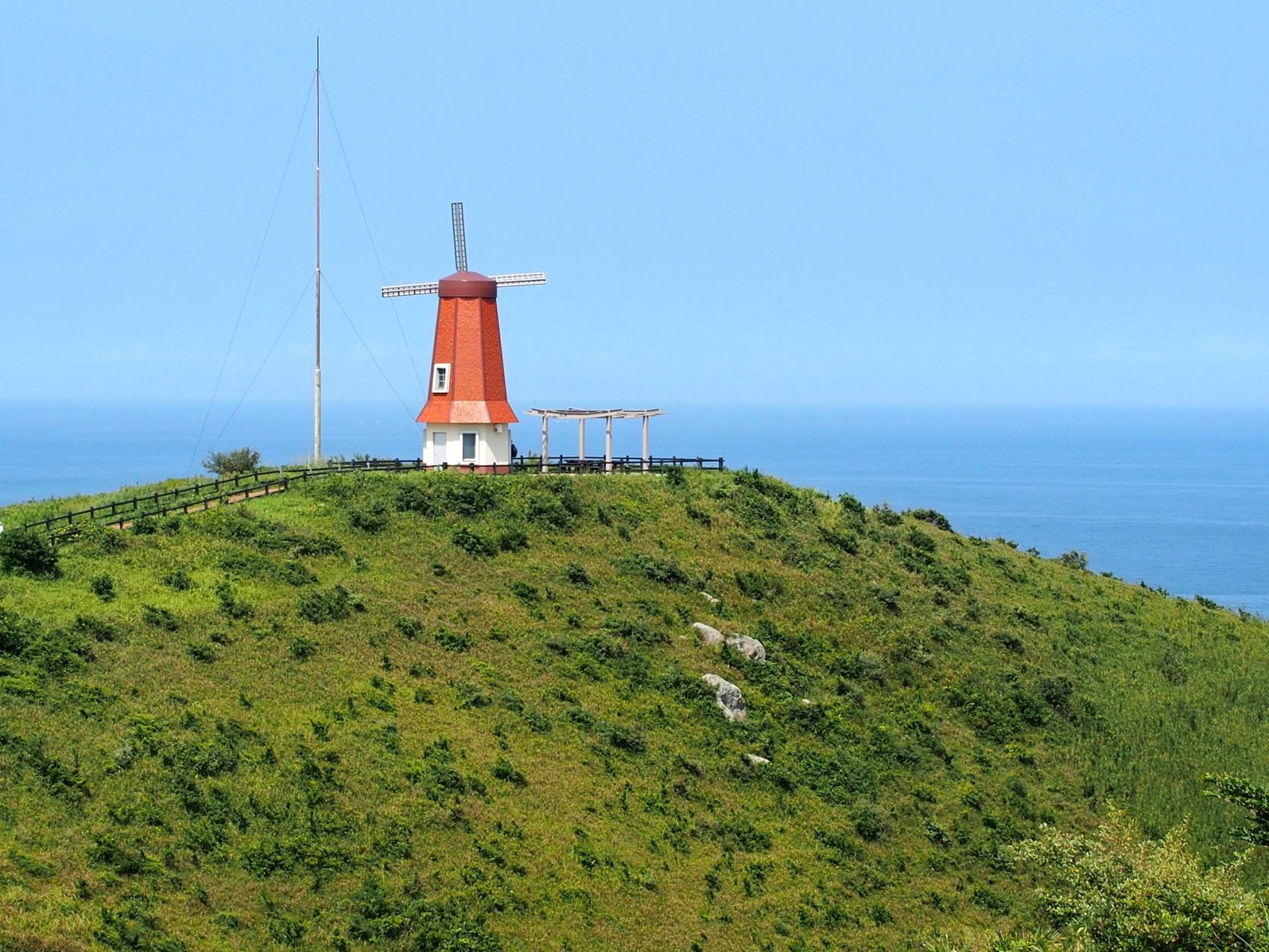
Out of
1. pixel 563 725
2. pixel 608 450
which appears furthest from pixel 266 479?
pixel 563 725

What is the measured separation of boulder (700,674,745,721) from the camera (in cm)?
4662

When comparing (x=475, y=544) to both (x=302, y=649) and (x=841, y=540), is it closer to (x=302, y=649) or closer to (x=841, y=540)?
(x=302, y=649)

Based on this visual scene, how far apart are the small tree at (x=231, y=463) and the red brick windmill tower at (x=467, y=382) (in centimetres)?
740

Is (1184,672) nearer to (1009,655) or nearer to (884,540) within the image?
(1009,655)

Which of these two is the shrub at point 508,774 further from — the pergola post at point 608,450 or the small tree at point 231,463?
the small tree at point 231,463

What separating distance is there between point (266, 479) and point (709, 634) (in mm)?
19844

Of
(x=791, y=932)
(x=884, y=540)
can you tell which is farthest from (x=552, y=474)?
(x=791, y=932)

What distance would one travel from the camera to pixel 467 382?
63.0 meters

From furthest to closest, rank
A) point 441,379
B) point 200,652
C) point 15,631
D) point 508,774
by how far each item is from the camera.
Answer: point 441,379 < point 200,652 < point 508,774 < point 15,631

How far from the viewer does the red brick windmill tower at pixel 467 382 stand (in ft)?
207

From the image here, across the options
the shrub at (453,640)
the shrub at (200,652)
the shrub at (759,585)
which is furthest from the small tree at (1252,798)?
the shrub at (200,652)

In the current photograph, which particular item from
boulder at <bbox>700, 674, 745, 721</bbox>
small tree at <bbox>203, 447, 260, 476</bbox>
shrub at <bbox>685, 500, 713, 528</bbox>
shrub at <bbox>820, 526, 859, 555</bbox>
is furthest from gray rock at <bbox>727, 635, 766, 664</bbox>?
small tree at <bbox>203, 447, 260, 476</bbox>

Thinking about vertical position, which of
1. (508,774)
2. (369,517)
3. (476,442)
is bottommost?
(508,774)

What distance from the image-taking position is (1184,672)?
59.4 metres
